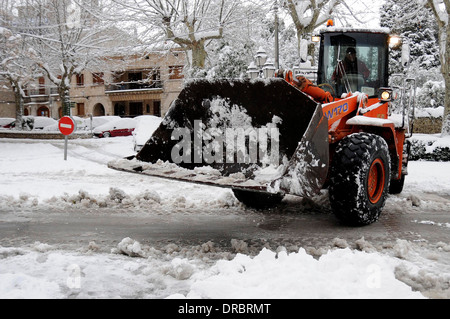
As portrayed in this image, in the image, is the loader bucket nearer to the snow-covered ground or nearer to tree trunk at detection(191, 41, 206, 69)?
the snow-covered ground

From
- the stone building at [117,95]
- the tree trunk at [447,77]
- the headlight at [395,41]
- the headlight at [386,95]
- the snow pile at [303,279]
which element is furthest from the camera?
the stone building at [117,95]

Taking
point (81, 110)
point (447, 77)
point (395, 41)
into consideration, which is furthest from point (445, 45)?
point (81, 110)

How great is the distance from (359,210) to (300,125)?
1139 millimetres

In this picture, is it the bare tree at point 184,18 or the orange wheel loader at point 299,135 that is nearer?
the orange wheel loader at point 299,135

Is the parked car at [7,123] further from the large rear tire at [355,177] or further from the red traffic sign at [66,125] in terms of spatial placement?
the large rear tire at [355,177]

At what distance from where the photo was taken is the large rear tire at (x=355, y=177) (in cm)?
450

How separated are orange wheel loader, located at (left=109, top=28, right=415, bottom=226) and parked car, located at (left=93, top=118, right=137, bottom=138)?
76.2 feet

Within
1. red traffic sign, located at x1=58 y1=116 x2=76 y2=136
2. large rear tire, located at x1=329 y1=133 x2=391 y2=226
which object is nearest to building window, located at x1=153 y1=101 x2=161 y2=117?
red traffic sign, located at x1=58 y1=116 x2=76 y2=136

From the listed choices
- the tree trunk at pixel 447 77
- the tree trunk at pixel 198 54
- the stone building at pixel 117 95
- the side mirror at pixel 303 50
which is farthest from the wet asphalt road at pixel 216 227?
the stone building at pixel 117 95

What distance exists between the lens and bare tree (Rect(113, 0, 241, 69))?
57.1 feet

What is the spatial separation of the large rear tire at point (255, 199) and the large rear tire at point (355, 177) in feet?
5.07

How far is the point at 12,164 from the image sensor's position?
39.1ft
